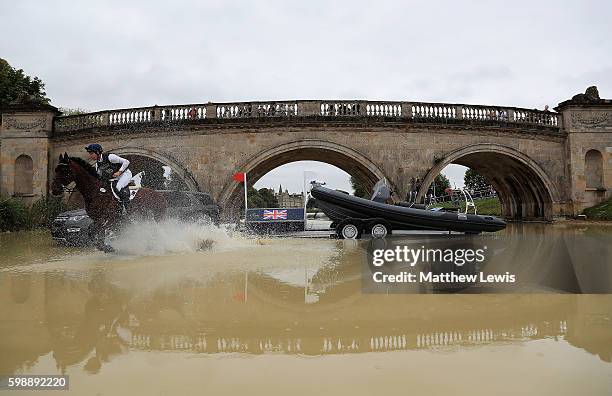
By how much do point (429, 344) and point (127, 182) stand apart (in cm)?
641

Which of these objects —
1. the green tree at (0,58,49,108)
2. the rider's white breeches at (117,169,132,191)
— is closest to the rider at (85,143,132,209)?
the rider's white breeches at (117,169,132,191)

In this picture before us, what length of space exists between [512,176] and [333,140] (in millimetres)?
9450

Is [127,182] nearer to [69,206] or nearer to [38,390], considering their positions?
[38,390]

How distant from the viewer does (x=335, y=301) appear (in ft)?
13.6

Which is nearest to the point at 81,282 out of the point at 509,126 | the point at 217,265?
the point at 217,265

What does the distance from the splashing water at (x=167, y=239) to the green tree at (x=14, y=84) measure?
14834 millimetres

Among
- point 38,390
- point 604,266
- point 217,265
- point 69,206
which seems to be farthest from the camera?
point 69,206

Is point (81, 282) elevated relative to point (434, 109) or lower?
lower

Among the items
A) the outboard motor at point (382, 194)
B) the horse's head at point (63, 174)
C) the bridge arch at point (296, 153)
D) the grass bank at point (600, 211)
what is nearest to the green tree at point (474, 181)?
the grass bank at point (600, 211)

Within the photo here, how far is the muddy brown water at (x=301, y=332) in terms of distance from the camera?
90.1 inches

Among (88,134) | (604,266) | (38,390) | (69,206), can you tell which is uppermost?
(88,134)

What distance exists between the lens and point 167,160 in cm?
1650

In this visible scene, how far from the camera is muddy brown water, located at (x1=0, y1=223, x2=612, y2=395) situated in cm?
229

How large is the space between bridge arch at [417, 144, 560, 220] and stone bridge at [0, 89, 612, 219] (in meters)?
0.06
